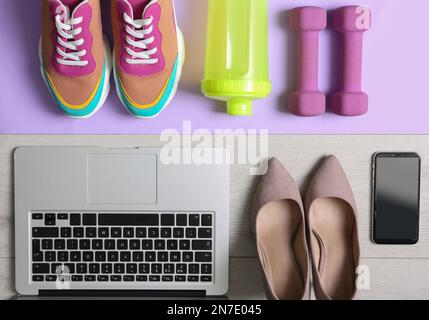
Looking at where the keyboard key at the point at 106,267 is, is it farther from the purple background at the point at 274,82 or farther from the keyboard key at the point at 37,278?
the purple background at the point at 274,82

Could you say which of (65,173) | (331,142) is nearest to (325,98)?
(331,142)

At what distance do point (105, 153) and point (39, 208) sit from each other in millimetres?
173

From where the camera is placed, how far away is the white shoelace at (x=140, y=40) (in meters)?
0.97

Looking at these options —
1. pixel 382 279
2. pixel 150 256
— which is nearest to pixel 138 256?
pixel 150 256

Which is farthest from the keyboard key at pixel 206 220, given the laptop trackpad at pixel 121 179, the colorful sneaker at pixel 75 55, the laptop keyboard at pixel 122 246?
the colorful sneaker at pixel 75 55

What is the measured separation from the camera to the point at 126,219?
1.06 metres

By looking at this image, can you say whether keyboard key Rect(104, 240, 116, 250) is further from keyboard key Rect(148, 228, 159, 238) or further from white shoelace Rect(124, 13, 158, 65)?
white shoelace Rect(124, 13, 158, 65)

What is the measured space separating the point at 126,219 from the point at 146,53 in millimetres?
333

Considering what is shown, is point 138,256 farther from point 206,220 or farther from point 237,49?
point 237,49

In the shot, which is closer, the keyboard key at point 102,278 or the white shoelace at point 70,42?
the white shoelace at point 70,42

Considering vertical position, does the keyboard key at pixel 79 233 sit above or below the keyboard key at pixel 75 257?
above

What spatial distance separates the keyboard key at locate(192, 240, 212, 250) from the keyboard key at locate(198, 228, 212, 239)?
10 mm

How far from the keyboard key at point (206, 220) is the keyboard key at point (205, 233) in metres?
0.01

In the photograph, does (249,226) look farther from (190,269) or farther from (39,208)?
(39,208)
